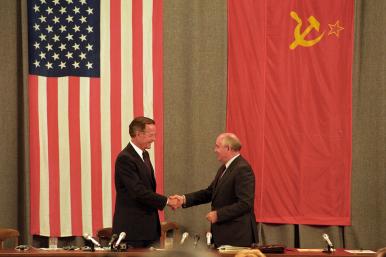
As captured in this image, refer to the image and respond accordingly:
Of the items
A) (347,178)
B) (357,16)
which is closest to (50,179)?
(347,178)

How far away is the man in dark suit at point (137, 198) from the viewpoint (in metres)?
4.73

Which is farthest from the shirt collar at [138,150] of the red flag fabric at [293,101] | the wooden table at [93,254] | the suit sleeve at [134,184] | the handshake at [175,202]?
the red flag fabric at [293,101]

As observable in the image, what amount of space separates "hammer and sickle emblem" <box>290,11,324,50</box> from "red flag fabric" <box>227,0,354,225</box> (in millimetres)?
11

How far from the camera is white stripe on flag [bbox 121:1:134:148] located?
254 inches

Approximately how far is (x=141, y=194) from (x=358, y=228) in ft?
9.32

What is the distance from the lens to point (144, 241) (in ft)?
15.7

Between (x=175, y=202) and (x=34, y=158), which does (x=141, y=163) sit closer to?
(x=175, y=202)

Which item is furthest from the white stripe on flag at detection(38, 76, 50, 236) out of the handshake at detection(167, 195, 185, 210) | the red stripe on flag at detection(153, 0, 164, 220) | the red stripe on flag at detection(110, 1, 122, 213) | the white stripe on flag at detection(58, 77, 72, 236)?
the handshake at detection(167, 195, 185, 210)

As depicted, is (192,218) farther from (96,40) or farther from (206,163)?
(96,40)

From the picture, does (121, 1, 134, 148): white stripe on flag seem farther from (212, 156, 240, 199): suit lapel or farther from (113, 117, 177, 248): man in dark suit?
(212, 156, 240, 199): suit lapel

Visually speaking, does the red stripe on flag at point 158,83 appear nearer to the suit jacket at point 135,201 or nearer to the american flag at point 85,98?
the american flag at point 85,98

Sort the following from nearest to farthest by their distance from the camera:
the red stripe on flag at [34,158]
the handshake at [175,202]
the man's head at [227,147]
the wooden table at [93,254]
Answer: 1. the wooden table at [93,254]
2. the man's head at [227,147]
3. the handshake at [175,202]
4. the red stripe on flag at [34,158]

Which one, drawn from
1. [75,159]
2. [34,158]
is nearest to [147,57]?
[75,159]

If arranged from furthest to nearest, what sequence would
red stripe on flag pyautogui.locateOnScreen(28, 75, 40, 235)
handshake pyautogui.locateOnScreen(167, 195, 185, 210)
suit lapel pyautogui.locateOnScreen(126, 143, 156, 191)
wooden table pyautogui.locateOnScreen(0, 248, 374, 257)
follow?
red stripe on flag pyautogui.locateOnScreen(28, 75, 40, 235), handshake pyautogui.locateOnScreen(167, 195, 185, 210), suit lapel pyautogui.locateOnScreen(126, 143, 156, 191), wooden table pyautogui.locateOnScreen(0, 248, 374, 257)
